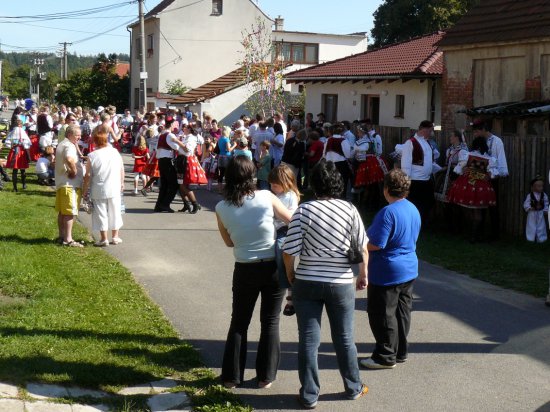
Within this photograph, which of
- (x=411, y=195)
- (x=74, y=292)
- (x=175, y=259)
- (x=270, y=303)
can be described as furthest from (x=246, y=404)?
(x=411, y=195)

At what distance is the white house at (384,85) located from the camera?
27.2m

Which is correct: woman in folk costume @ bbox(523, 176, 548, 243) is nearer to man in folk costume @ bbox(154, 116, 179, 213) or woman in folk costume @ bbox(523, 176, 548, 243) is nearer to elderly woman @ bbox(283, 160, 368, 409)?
man in folk costume @ bbox(154, 116, 179, 213)

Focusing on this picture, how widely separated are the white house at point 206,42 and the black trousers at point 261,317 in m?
43.2

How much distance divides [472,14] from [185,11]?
3230 cm

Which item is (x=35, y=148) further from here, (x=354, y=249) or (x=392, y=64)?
(x=354, y=249)

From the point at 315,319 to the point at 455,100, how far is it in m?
15.1

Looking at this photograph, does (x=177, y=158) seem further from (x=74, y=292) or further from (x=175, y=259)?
(x=74, y=292)

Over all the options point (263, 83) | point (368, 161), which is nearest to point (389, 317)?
point (368, 161)

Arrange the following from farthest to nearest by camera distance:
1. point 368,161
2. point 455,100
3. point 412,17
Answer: point 412,17, point 455,100, point 368,161

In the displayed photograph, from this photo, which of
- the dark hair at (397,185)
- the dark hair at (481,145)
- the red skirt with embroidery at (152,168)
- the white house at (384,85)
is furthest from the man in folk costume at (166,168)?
the white house at (384,85)

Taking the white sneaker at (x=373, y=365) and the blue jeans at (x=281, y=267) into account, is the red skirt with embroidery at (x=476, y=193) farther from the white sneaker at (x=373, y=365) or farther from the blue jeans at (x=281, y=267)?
the blue jeans at (x=281, y=267)

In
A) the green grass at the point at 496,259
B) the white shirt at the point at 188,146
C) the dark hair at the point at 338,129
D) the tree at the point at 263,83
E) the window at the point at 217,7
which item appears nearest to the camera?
the green grass at the point at 496,259

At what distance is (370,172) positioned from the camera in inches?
669

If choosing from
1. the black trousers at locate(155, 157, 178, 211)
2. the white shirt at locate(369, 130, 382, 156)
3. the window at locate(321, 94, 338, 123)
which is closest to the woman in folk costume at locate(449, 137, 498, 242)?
the white shirt at locate(369, 130, 382, 156)
